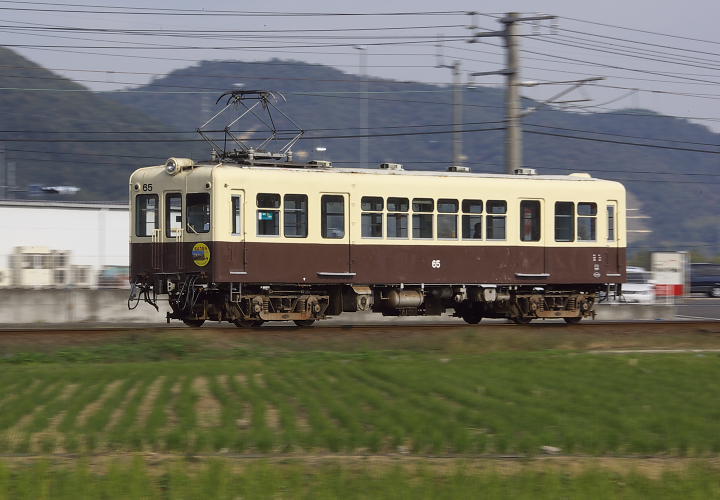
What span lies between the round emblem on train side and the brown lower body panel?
0.08 m

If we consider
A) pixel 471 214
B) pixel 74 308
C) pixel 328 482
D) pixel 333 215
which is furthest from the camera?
pixel 74 308

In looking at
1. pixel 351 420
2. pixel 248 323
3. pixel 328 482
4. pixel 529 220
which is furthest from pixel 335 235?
pixel 328 482

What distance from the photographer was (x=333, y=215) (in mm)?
23484

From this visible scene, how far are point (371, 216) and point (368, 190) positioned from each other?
0.62m

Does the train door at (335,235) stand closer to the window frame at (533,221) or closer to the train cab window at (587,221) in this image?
the window frame at (533,221)

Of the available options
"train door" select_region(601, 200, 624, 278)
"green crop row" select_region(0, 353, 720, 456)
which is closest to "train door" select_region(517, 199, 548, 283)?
"train door" select_region(601, 200, 624, 278)

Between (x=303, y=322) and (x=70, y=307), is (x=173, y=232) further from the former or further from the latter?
(x=70, y=307)

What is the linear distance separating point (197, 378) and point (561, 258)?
1440 cm

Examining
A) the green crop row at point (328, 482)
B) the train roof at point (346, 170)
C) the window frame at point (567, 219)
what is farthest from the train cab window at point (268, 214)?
the green crop row at point (328, 482)

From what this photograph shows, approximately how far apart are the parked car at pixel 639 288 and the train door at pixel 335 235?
2329 centimetres

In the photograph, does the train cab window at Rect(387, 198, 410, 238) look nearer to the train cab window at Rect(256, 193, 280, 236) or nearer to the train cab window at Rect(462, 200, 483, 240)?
the train cab window at Rect(462, 200, 483, 240)

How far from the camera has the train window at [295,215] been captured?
2294 cm

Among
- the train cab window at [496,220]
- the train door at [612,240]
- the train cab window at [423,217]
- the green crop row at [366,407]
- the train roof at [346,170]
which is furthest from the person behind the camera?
the train door at [612,240]

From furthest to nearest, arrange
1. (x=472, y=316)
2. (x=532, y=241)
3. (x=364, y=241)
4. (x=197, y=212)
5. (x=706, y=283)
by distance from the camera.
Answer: (x=706, y=283) < (x=472, y=316) < (x=532, y=241) < (x=364, y=241) < (x=197, y=212)
